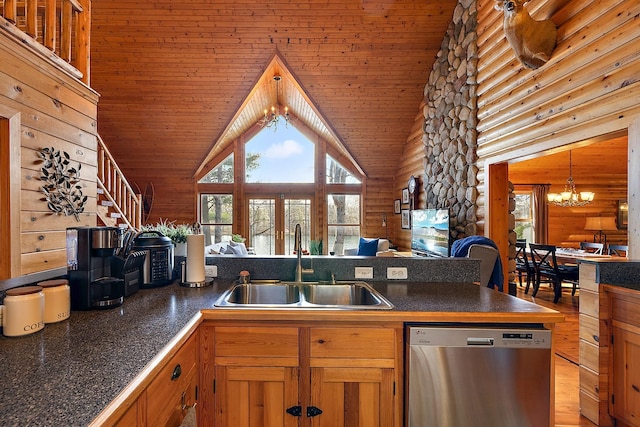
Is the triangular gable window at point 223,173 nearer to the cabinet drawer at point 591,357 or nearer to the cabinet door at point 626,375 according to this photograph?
the cabinet drawer at point 591,357

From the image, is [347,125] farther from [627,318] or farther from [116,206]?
[627,318]

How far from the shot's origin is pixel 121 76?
16.8 feet

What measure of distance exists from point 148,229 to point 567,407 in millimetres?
3075

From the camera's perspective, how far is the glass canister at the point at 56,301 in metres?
1.28

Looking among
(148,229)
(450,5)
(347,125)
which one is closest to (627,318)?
(148,229)

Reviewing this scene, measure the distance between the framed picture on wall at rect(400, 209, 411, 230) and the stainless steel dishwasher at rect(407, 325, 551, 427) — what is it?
5134 mm

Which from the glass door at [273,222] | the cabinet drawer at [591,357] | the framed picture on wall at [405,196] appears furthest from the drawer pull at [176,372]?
the glass door at [273,222]

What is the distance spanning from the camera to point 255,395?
145 centimetres

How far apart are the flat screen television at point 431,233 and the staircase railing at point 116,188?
4.45 m

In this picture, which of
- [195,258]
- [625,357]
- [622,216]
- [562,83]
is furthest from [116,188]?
[622,216]

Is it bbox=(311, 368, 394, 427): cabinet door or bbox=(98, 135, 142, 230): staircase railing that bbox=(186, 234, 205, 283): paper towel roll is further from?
bbox=(98, 135, 142, 230): staircase railing


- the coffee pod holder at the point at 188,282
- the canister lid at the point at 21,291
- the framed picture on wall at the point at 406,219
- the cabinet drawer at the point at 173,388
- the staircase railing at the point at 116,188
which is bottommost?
the cabinet drawer at the point at 173,388

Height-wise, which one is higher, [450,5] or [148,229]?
[450,5]

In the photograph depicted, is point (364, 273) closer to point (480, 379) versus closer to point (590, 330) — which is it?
point (480, 379)
